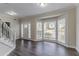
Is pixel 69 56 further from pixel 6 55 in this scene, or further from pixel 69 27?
pixel 6 55

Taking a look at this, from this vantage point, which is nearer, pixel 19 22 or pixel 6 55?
pixel 6 55

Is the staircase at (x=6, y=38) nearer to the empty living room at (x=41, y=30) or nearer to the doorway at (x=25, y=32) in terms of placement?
the empty living room at (x=41, y=30)

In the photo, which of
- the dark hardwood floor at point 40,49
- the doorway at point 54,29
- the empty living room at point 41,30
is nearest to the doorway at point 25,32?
the empty living room at point 41,30

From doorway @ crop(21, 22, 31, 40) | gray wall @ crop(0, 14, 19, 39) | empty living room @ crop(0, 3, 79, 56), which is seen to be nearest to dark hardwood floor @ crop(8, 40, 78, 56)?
empty living room @ crop(0, 3, 79, 56)

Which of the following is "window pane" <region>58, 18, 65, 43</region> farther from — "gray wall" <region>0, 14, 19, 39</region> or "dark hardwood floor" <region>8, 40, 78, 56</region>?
"gray wall" <region>0, 14, 19, 39</region>

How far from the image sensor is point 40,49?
1781mm

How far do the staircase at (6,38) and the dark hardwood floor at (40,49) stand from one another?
3.8 inches

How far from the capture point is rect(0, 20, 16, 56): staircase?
1.67 m

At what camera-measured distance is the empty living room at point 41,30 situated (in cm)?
160

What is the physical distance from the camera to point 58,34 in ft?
6.22

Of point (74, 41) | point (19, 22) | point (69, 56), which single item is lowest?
point (69, 56)

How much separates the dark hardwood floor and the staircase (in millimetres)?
97

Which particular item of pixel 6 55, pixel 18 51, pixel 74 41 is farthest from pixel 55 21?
pixel 6 55

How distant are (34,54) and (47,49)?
32 cm
